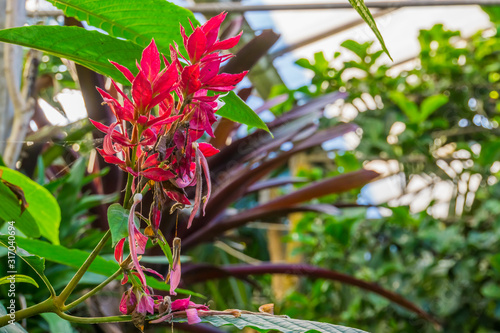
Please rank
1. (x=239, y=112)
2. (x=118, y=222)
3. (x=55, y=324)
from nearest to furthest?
(x=118, y=222), (x=239, y=112), (x=55, y=324)

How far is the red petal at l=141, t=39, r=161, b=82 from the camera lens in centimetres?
24

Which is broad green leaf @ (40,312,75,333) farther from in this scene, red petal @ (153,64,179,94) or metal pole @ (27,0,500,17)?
metal pole @ (27,0,500,17)

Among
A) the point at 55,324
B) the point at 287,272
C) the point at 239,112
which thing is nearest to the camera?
the point at 239,112

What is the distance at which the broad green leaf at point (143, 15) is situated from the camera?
332 millimetres

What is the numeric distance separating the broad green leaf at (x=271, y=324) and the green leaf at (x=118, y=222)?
63 millimetres

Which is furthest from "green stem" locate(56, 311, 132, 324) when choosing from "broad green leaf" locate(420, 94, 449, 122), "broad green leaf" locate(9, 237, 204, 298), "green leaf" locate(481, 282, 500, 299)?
"broad green leaf" locate(420, 94, 449, 122)

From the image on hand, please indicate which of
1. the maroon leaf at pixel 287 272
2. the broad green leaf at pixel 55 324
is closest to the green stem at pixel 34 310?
the broad green leaf at pixel 55 324

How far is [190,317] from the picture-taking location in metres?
0.25

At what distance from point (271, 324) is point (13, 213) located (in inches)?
7.6

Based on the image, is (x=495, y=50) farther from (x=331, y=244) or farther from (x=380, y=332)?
(x=380, y=332)

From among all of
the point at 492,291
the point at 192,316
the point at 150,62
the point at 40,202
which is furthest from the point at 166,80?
the point at 492,291

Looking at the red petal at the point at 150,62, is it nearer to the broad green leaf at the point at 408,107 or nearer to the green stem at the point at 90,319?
the green stem at the point at 90,319

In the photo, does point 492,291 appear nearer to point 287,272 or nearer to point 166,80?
point 287,272

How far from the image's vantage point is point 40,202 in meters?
0.40
